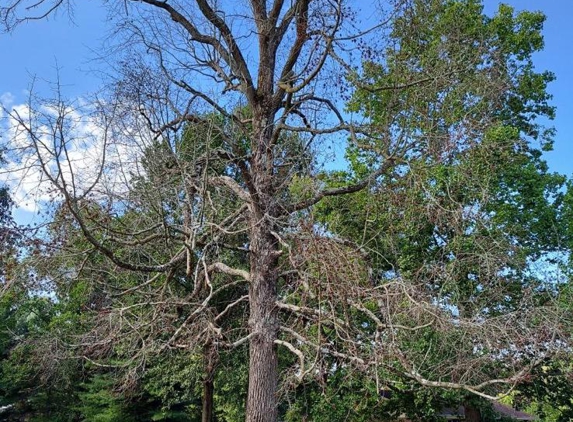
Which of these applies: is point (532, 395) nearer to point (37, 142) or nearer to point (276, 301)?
point (276, 301)

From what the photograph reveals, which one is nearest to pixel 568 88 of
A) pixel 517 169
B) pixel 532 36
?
pixel 532 36

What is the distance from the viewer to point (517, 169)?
38.4ft

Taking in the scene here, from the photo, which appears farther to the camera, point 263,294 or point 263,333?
point 263,294

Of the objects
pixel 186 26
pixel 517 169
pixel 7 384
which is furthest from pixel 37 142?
pixel 7 384

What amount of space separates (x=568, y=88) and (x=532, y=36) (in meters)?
1.62

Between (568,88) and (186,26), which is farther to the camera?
(568,88)

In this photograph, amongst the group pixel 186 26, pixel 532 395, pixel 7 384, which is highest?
pixel 186 26

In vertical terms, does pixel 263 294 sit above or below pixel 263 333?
above

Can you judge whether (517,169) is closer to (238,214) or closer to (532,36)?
(532,36)

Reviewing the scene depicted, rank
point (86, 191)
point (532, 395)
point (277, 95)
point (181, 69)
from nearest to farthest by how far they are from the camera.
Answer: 1. point (86, 191)
2. point (181, 69)
3. point (277, 95)
4. point (532, 395)

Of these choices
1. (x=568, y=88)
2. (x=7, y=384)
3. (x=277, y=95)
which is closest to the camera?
(x=277, y=95)

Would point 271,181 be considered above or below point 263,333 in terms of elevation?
above

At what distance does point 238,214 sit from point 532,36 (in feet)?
33.3

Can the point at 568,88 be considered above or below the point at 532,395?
above
